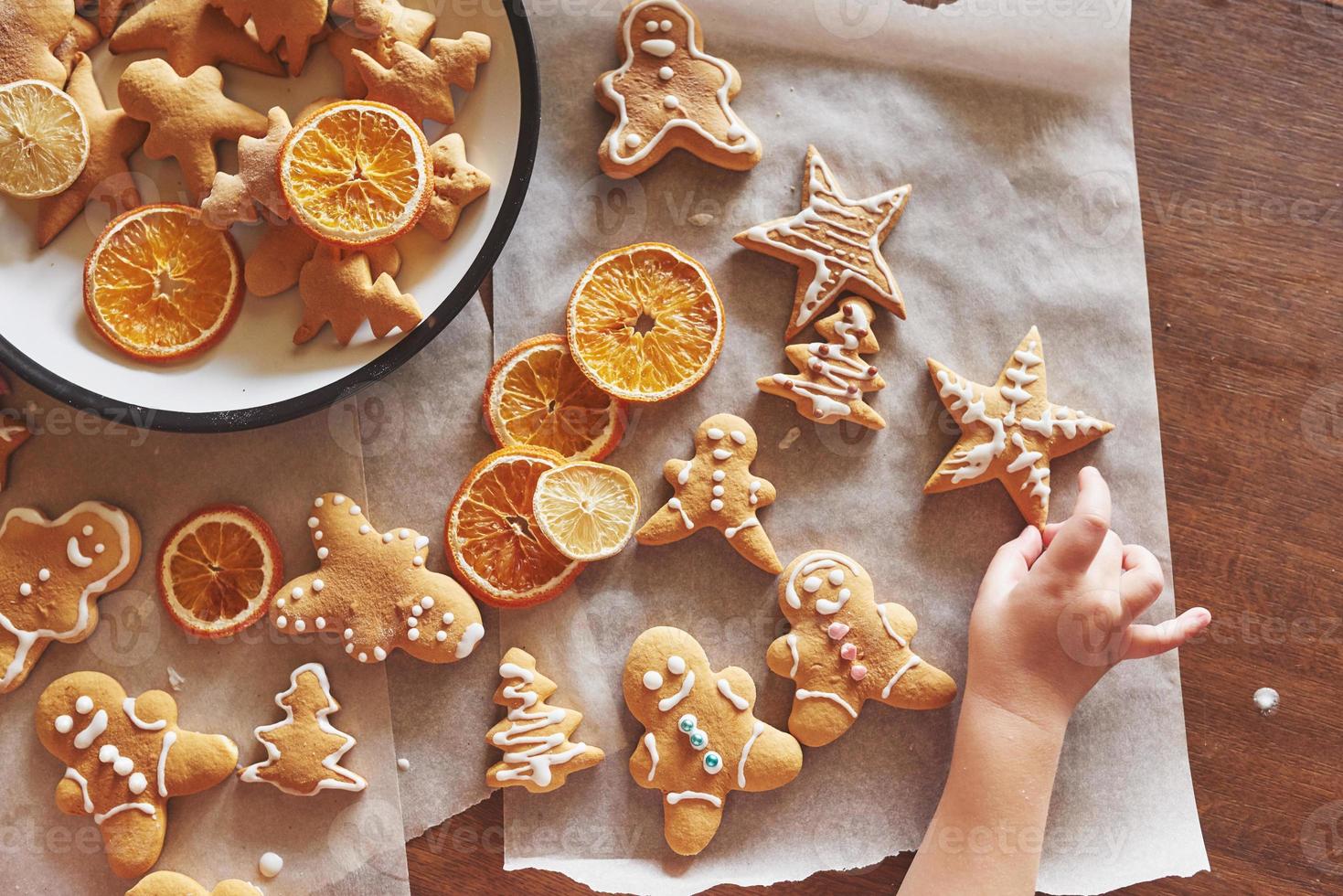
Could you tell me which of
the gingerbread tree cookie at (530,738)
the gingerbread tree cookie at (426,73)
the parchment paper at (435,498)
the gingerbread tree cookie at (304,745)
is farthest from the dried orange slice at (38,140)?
the gingerbread tree cookie at (530,738)

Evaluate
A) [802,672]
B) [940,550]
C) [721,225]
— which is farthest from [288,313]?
[940,550]

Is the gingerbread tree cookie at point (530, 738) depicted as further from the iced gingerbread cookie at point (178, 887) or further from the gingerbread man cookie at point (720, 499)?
the iced gingerbread cookie at point (178, 887)

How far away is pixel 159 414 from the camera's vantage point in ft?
6.66

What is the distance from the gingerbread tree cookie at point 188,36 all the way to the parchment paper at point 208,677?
2.77 feet

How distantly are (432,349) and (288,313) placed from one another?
0.33m

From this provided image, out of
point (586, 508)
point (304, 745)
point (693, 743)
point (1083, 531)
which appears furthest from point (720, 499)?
point (304, 745)

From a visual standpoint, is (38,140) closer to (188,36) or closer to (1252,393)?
(188,36)

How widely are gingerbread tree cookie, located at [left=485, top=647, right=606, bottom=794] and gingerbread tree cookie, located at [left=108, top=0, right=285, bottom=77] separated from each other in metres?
1.53

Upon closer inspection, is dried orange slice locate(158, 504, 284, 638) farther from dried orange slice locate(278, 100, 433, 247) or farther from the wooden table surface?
the wooden table surface

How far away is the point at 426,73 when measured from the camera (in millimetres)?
2092

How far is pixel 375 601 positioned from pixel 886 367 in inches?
53.2

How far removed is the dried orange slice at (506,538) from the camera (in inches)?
84.1

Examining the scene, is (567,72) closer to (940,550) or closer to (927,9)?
(927,9)

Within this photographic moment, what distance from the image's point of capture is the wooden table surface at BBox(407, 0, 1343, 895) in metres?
2.26
